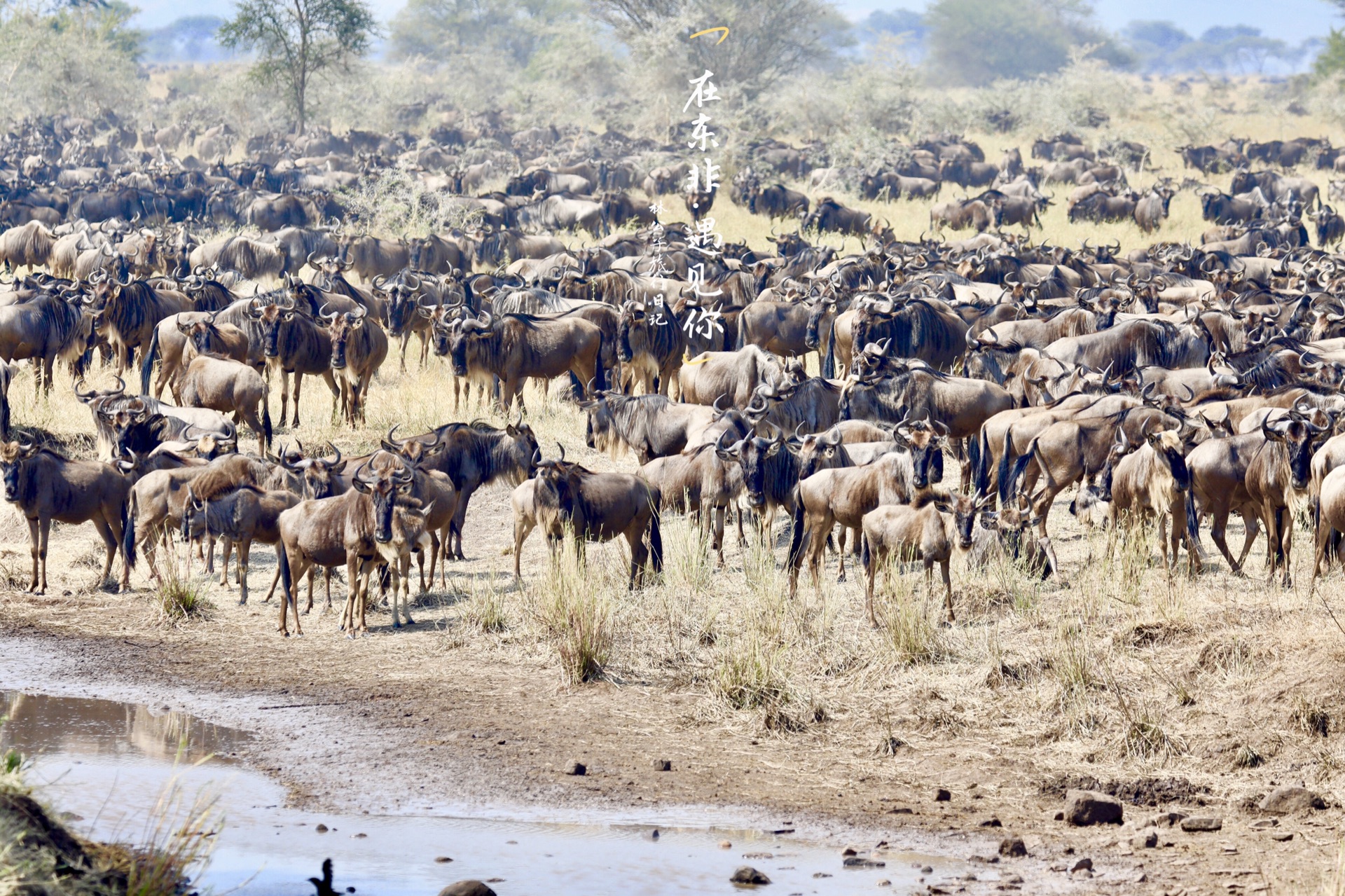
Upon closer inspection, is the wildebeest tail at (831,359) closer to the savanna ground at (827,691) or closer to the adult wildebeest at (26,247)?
the savanna ground at (827,691)

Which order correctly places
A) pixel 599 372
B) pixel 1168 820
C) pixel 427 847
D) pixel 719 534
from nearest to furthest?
pixel 427 847, pixel 1168 820, pixel 719 534, pixel 599 372

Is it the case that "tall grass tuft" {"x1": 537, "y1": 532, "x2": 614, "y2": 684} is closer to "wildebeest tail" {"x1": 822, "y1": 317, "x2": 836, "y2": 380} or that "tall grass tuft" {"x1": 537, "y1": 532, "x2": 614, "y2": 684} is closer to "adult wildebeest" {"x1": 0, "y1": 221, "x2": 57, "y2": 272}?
"wildebeest tail" {"x1": 822, "y1": 317, "x2": 836, "y2": 380}

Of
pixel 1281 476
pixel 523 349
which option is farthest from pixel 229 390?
pixel 1281 476

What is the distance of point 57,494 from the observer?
34.2 ft

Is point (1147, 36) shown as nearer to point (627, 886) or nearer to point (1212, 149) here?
point (1212, 149)

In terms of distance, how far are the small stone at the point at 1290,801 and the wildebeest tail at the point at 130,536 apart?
7.39 m

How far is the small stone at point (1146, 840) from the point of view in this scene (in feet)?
20.0

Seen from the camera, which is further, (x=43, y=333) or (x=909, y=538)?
(x=43, y=333)

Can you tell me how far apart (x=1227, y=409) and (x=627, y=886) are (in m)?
7.54

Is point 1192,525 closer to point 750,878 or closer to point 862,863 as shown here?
point 862,863

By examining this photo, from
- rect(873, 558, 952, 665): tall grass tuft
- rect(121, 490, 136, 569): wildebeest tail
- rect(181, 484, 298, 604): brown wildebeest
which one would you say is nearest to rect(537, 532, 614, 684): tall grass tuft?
rect(873, 558, 952, 665): tall grass tuft

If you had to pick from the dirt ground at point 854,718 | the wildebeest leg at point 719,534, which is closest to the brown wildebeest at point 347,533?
the dirt ground at point 854,718

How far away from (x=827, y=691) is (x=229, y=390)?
7.54 meters

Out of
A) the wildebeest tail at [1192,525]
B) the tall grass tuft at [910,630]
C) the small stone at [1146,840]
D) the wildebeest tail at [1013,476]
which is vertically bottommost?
the small stone at [1146,840]
